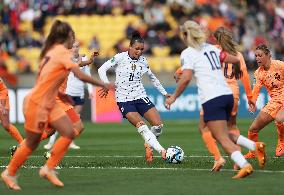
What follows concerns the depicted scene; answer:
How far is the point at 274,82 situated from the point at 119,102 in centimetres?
291

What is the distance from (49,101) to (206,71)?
2.28m

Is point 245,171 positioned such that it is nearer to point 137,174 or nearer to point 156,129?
point 137,174

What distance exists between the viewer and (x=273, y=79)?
17203 mm

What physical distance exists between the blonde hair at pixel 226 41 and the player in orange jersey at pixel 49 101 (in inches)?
107

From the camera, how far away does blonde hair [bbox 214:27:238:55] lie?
14.2m

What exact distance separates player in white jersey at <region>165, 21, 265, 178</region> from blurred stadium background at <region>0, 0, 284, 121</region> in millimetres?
21742

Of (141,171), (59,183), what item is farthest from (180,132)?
(59,183)

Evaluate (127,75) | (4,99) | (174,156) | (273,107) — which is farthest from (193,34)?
(4,99)

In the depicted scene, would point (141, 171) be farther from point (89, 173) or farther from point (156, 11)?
point (156, 11)

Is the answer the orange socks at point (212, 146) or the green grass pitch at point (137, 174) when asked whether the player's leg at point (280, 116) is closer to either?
the green grass pitch at point (137, 174)

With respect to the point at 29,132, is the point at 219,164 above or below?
below

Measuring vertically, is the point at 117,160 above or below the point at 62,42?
below

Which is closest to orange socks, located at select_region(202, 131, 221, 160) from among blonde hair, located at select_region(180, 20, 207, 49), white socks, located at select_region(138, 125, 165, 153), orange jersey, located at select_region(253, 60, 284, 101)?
white socks, located at select_region(138, 125, 165, 153)

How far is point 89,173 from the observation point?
14.5 metres
